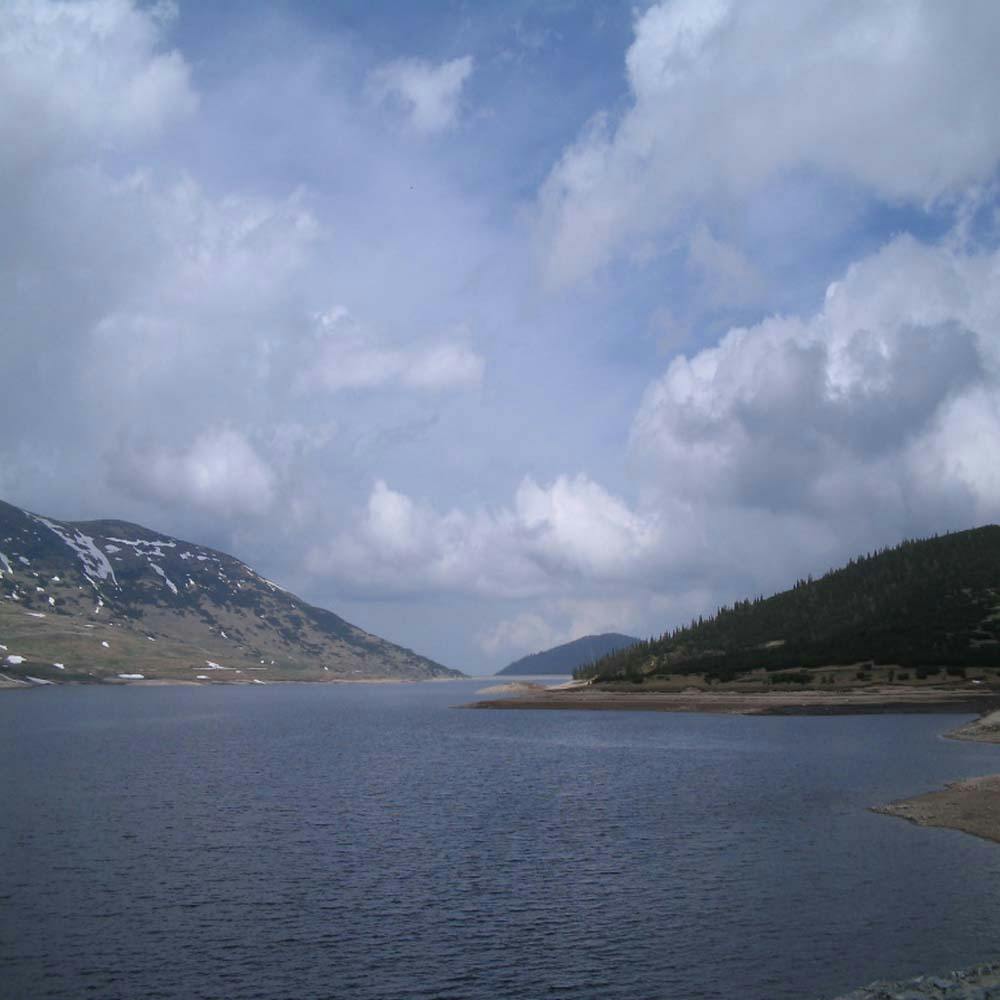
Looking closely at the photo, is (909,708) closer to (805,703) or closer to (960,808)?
(805,703)

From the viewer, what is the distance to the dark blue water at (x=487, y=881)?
2991 cm

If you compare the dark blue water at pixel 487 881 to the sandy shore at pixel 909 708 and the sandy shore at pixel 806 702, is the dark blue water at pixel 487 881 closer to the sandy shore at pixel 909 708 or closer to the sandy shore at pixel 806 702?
the sandy shore at pixel 909 708

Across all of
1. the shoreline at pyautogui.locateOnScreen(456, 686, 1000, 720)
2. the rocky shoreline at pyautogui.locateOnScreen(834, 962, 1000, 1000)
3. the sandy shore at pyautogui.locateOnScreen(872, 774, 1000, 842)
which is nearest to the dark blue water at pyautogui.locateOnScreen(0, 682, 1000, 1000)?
the sandy shore at pyautogui.locateOnScreen(872, 774, 1000, 842)

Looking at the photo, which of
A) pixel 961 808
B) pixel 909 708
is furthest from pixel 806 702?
pixel 961 808

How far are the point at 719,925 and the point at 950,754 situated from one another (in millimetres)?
59721

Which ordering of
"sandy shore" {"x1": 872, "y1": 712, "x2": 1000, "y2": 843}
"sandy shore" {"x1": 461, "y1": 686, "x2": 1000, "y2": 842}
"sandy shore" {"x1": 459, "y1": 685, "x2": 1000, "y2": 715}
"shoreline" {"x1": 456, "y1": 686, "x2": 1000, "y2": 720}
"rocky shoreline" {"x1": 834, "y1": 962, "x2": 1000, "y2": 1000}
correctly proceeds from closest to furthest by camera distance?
"rocky shoreline" {"x1": 834, "y1": 962, "x2": 1000, "y2": 1000} < "sandy shore" {"x1": 872, "y1": 712, "x2": 1000, "y2": 843} < "sandy shore" {"x1": 461, "y1": 686, "x2": 1000, "y2": 842} < "shoreline" {"x1": 456, "y1": 686, "x2": 1000, "y2": 720} < "sandy shore" {"x1": 459, "y1": 685, "x2": 1000, "y2": 715}

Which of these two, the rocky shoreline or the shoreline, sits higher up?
the rocky shoreline

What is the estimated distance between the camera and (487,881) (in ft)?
135

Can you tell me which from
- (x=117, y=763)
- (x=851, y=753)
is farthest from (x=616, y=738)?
(x=117, y=763)

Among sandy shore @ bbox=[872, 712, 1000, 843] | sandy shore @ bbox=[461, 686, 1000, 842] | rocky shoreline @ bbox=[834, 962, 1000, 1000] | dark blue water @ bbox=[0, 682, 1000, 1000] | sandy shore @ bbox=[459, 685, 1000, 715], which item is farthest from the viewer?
sandy shore @ bbox=[459, 685, 1000, 715]

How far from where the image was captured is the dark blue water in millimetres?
29906

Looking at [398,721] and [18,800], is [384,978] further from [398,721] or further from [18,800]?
[398,721]

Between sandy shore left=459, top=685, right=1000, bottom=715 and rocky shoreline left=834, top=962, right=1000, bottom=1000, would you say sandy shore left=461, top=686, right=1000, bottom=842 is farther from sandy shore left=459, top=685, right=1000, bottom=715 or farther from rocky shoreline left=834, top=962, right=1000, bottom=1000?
rocky shoreline left=834, top=962, right=1000, bottom=1000

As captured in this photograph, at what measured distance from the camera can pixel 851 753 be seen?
8962 cm
